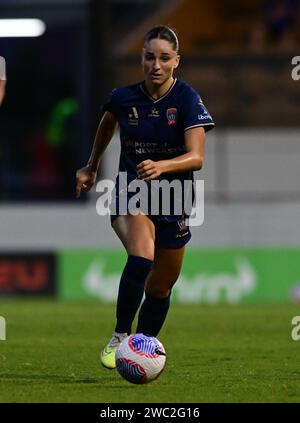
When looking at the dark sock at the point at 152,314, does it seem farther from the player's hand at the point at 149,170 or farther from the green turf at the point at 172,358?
the player's hand at the point at 149,170

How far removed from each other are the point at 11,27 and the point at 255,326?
1503 centimetres

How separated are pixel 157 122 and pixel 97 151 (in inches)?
24.9

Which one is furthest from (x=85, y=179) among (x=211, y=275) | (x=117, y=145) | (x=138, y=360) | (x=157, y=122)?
(x=117, y=145)

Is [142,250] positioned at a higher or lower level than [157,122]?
lower

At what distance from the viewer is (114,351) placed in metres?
8.79

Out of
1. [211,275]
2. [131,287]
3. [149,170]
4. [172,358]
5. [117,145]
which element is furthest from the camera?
[117,145]

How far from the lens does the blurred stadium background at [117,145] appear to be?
64.3ft

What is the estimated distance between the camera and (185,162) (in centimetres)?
840

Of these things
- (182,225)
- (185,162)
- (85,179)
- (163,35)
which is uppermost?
(163,35)

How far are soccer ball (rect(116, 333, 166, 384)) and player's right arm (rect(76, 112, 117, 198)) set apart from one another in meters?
1.20

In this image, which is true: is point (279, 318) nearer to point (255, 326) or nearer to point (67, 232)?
point (255, 326)

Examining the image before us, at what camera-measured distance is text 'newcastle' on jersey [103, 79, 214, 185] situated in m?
8.71

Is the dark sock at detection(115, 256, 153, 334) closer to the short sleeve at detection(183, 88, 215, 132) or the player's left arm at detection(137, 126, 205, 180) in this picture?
the player's left arm at detection(137, 126, 205, 180)

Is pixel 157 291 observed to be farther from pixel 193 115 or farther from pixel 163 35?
pixel 163 35
